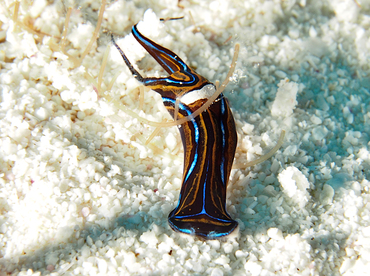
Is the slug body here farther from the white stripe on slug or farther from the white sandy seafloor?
the white sandy seafloor

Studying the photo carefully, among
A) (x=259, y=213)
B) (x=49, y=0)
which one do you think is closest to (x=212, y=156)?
(x=259, y=213)

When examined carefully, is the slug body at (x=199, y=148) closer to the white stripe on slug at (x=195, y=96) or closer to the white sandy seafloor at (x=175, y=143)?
the white stripe on slug at (x=195, y=96)

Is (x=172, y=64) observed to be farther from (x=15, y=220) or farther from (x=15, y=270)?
(x=15, y=270)

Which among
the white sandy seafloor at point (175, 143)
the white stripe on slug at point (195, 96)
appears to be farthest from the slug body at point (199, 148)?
the white sandy seafloor at point (175, 143)

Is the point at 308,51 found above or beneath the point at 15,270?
above

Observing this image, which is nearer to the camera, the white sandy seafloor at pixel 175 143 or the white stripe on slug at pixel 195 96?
the white sandy seafloor at pixel 175 143

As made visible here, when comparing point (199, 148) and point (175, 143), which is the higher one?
point (199, 148)

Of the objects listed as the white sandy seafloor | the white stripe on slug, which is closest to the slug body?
the white stripe on slug
